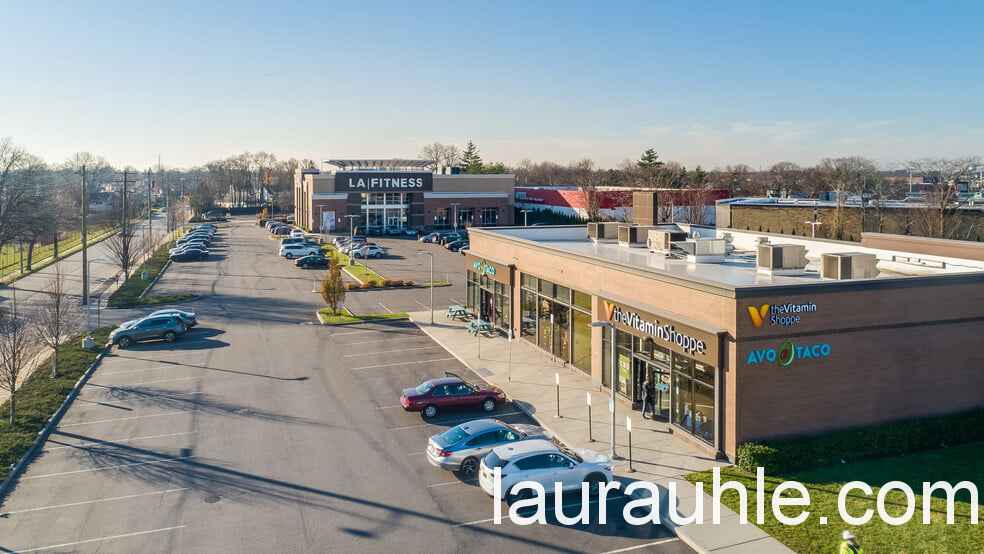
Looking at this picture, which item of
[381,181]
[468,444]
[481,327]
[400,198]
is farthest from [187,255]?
[468,444]

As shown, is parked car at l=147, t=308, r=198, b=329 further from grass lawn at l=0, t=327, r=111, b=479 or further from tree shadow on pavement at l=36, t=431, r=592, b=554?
tree shadow on pavement at l=36, t=431, r=592, b=554

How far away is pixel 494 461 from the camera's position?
1895 centimetres

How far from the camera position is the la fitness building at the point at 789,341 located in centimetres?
2128

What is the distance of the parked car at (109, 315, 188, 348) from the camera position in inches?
1432

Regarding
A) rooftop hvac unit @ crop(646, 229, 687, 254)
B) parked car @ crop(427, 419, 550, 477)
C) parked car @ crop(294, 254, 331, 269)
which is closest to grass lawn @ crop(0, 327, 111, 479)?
parked car @ crop(427, 419, 550, 477)

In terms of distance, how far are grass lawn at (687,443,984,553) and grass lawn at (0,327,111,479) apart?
19.6m

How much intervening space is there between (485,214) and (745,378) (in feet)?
269

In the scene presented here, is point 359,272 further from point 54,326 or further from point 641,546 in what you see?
point 641,546

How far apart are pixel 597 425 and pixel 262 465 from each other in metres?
10.5

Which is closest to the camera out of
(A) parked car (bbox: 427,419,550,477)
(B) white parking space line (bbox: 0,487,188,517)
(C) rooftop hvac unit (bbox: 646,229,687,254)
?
(B) white parking space line (bbox: 0,487,188,517)

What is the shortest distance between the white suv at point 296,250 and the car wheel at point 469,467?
54.8 m

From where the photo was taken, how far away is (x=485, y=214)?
102 meters

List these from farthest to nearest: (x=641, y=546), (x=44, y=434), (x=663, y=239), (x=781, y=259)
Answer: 1. (x=663, y=239)
2. (x=781, y=259)
3. (x=44, y=434)
4. (x=641, y=546)

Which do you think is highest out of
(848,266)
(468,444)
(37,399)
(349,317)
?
(848,266)
